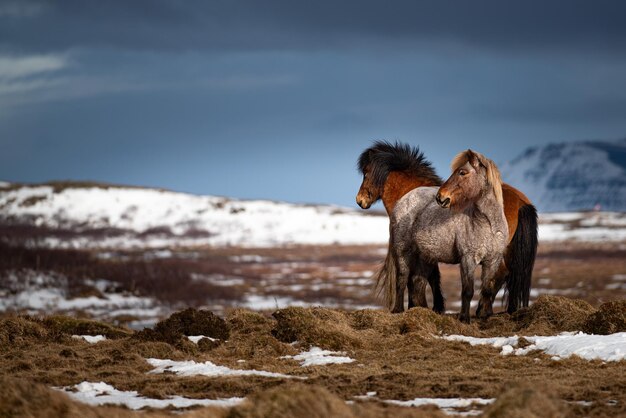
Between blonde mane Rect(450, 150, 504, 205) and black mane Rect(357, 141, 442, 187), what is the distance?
6.99 feet

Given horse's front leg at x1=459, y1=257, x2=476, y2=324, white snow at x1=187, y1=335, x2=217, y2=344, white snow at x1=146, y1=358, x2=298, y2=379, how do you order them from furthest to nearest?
horse's front leg at x1=459, y1=257, x2=476, y2=324, white snow at x1=187, y1=335, x2=217, y2=344, white snow at x1=146, y1=358, x2=298, y2=379

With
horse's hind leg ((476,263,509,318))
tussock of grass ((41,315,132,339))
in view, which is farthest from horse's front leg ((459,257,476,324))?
tussock of grass ((41,315,132,339))

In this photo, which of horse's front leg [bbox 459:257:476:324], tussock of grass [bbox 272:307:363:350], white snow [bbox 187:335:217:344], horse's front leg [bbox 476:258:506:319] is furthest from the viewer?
horse's front leg [bbox 476:258:506:319]

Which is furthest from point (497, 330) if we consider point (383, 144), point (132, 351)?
point (132, 351)

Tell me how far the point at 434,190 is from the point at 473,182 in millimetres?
1523

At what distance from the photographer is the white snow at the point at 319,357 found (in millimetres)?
13672

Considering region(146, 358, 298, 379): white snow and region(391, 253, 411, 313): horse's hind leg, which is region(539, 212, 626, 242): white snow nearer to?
region(391, 253, 411, 313): horse's hind leg

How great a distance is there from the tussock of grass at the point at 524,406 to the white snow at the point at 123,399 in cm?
285

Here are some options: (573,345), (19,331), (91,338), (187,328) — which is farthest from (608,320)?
(19,331)

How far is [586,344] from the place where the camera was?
13.4 metres

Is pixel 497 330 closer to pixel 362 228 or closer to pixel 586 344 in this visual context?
pixel 586 344

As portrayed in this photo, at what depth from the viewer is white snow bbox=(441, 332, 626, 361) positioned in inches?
510

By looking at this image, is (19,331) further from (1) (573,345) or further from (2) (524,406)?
(2) (524,406)

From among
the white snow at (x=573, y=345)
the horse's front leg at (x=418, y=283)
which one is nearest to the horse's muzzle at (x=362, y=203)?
the horse's front leg at (x=418, y=283)
